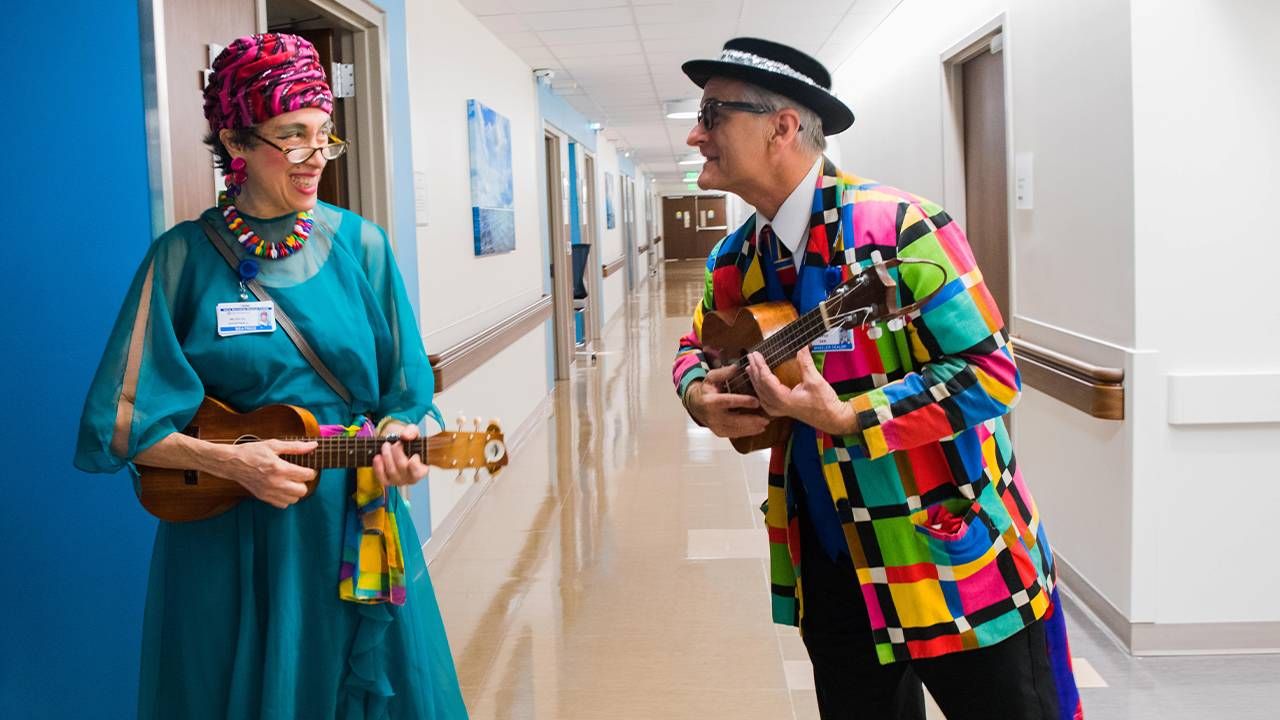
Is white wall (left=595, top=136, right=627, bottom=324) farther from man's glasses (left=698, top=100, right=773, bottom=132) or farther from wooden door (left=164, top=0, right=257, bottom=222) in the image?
man's glasses (left=698, top=100, right=773, bottom=132)

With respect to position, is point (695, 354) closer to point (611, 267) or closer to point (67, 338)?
point (67, 338)

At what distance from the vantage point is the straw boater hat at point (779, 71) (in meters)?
1.84

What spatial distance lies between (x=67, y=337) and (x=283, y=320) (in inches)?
34.4

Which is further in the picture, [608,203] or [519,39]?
[608,203]

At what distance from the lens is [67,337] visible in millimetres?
2520

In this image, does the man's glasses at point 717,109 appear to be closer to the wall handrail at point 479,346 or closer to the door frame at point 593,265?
the wall handrail at point 479,346

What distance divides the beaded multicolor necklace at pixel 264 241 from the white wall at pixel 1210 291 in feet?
8.96

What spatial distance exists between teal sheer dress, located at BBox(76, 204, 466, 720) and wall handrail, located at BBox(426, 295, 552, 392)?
1885 mm

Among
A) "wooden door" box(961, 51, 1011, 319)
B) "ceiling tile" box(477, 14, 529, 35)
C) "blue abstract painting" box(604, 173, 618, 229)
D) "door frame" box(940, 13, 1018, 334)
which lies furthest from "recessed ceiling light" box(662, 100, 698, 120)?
"wooden door" box(961, 51, 1011, 319)

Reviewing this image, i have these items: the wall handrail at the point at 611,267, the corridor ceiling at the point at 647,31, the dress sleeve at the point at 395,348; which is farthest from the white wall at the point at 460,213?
the wall handrail at the point at 611,267

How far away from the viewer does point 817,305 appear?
1.78m

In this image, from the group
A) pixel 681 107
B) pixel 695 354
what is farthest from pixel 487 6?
pixel 681 107

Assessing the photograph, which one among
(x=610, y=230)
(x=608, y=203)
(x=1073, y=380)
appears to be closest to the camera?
(x=1073, y=380)

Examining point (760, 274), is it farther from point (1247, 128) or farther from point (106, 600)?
point (1247, 128)
